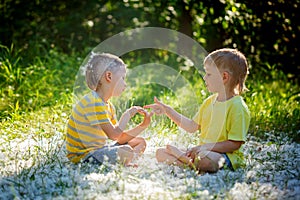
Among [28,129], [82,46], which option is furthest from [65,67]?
[28,129]

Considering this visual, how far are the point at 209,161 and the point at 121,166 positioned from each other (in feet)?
2.14

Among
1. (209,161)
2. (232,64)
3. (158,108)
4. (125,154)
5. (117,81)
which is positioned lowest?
(125,154)

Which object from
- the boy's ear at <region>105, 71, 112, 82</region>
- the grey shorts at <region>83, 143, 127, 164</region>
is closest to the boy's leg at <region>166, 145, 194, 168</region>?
the grey shorts at <region>83, 143, 127, 164</region>

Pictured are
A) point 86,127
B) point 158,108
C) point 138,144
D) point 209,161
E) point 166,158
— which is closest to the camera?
point 209,161

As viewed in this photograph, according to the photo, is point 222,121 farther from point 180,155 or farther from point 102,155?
point 102,155

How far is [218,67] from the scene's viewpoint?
3.73 metres

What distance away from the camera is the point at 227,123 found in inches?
145

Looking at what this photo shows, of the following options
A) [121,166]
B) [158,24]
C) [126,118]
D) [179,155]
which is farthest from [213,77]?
[158,24]

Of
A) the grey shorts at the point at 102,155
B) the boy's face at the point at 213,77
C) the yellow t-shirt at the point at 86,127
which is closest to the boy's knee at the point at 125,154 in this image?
the grey shorts at the point at 102,155

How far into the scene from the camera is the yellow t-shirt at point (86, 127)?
12.2 feet

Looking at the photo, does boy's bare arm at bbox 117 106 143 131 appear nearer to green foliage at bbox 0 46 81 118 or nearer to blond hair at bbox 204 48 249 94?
blond hair at bbox 204 48 249 94

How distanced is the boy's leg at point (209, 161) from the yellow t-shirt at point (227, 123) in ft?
0.38

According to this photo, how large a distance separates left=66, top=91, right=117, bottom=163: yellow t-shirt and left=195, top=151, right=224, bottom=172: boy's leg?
712mm

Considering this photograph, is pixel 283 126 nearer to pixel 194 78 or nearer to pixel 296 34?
pixel 194 78
